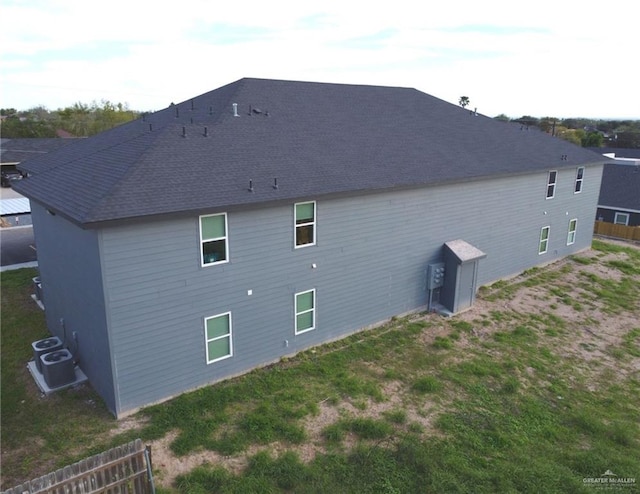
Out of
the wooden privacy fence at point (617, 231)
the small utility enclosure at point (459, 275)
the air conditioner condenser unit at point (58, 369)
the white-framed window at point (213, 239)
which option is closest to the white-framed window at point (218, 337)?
the white-framed window at point (213, 239)

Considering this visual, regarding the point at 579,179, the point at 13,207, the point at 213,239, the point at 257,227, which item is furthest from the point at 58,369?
the point at 579,179

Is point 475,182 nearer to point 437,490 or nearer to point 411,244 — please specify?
point 411,244

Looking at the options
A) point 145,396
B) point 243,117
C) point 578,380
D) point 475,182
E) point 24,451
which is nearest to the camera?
point 24,451

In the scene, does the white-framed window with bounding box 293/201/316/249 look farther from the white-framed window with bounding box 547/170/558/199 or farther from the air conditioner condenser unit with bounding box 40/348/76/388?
the white-framed window with bounding box 547/170/558/199

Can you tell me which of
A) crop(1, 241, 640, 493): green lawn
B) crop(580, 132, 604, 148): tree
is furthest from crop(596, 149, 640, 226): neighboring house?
crop(580, 132, 604, 148): tree

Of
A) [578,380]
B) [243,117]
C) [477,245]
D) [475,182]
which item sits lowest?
[578,380]

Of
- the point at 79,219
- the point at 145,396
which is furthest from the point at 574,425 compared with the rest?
the point at 79,219
